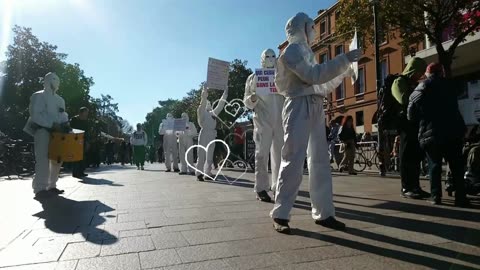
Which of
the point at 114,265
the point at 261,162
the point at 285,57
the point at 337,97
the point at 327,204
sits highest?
the point at 337,97

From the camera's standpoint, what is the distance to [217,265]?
329cm

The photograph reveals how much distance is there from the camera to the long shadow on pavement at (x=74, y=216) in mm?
4605

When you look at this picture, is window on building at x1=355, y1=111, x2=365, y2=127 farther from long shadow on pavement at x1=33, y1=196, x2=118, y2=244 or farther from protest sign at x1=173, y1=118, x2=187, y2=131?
long shadow on pavement at x1=33, y1=196, x2=118, y2=244

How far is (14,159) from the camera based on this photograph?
16266mm

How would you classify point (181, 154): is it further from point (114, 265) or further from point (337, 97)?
point (337, 97)

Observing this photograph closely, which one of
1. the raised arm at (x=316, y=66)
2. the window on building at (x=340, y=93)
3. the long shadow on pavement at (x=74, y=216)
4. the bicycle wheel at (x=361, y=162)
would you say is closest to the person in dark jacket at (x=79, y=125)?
the long shadow on pavement at (x=74, y=216)

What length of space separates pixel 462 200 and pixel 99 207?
5.08 m

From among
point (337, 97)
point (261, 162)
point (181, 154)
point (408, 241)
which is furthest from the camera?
point (337, 97)

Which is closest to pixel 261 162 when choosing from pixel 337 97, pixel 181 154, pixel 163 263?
pixel 163 263

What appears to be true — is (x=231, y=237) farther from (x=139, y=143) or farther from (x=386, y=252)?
(x=139, y=143)

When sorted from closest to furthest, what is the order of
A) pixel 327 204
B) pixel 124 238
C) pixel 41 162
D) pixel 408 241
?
1. pixel 408 241
2. pixel 124 238
3. pixel 327 204
4. pixel 41 162

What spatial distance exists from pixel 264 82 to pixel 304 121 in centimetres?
288

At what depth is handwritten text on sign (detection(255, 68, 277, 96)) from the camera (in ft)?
23.6

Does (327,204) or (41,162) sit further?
(41,162)
